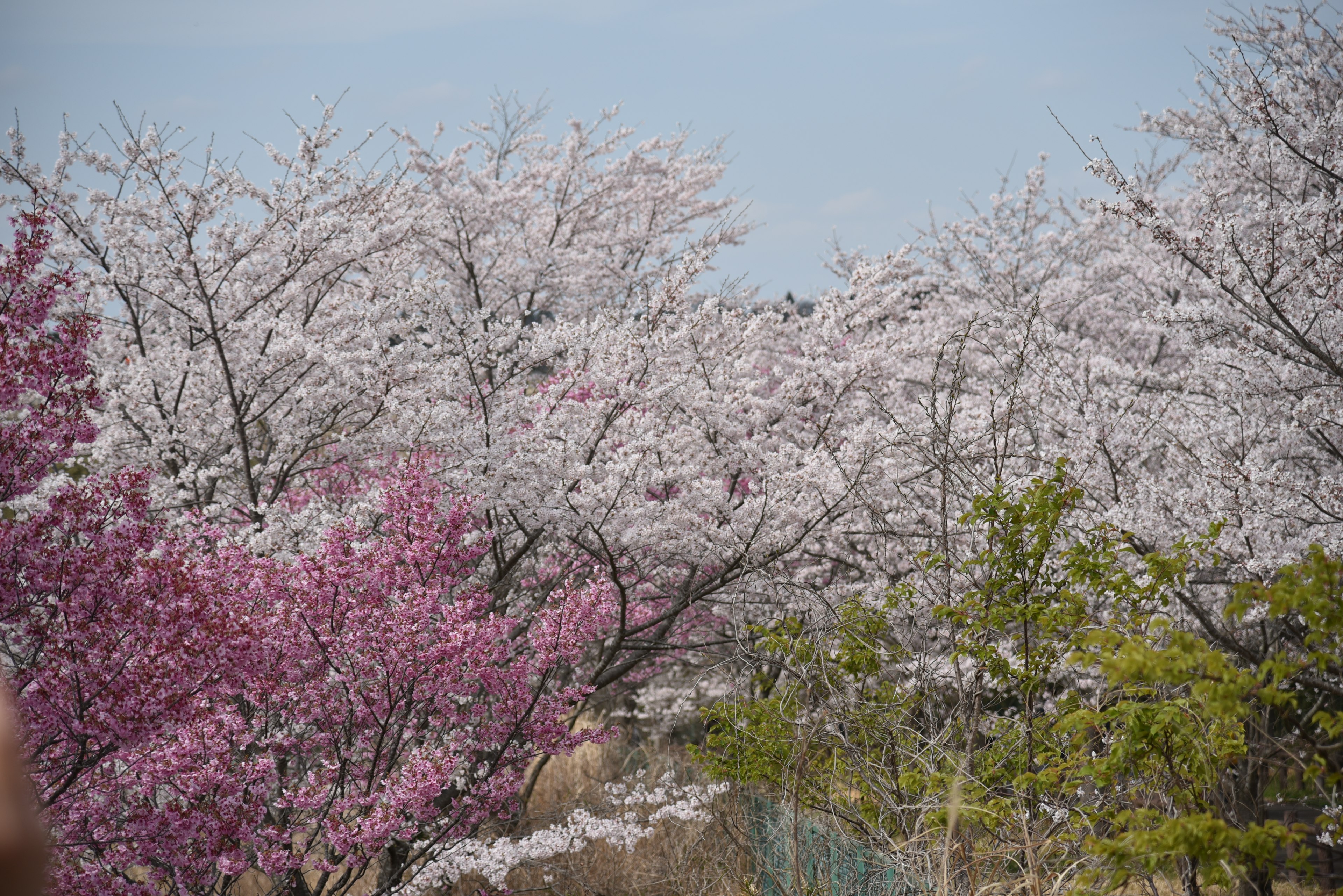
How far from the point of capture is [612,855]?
23.9 feet

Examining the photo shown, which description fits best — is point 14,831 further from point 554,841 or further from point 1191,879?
point 554,841

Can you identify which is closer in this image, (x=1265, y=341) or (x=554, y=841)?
(x=554, y=841)

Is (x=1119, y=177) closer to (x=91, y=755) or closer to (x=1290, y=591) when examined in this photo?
(x=1290, y=591)

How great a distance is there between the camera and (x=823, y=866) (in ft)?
16.9

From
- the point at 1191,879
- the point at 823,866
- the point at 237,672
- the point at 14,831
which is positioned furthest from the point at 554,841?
the point at 14,831

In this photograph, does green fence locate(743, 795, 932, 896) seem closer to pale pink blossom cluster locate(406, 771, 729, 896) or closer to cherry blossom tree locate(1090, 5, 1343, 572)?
pale pink blossom cluster locate(406, 771, 729, 896)

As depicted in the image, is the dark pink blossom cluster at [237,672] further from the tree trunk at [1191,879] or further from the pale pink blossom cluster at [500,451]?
the tree trunk at [1191,879]

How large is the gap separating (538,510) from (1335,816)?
193 inches

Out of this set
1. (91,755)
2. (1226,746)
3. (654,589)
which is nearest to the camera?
(1226,746)

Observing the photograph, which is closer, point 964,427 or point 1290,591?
point 1290,591

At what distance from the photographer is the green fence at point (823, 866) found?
14.6 ft

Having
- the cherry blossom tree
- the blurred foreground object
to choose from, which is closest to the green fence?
the cherry blossom tree

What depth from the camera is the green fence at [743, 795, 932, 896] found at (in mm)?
4453

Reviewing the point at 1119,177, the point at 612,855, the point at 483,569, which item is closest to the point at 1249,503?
the point at 1119,177
